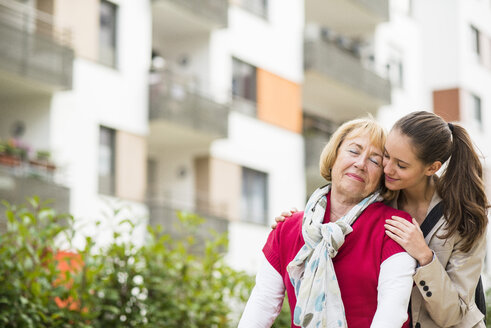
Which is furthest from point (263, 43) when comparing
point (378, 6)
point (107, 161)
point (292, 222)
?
point (292, 222)

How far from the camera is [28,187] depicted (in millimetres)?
17422

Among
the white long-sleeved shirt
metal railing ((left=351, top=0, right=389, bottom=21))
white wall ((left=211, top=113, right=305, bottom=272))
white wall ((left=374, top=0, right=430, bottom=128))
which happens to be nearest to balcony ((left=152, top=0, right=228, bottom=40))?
white wall ((left=211, top=113, right=305, bottom=272))

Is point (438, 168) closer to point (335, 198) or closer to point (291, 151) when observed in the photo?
point (335, 198)

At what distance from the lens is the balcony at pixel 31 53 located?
17641mm

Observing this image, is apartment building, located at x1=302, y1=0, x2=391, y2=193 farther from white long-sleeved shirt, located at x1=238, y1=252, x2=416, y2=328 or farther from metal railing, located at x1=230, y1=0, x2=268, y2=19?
white long-sleeved shirt, located at x1=238, y1=252, x2=416, y2=328

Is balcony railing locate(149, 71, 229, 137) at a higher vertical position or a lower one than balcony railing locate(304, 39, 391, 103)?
lower

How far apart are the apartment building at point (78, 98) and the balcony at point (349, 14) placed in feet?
30.2

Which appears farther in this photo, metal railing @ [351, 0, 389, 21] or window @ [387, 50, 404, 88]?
window @ [387, 50, 404, 88]

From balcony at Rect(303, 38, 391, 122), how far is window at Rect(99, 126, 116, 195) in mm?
8778

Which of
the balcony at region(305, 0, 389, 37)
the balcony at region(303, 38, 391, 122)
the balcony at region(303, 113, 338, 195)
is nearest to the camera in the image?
the balcony at region(303, 113, 338, 195)

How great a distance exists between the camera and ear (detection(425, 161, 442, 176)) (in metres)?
4.80

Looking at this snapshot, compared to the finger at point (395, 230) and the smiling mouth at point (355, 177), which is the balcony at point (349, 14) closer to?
the smiling mouth at point (355, 177)

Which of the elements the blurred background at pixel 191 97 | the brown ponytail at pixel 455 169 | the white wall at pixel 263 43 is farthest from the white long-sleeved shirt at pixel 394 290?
the white wall at pixel 263 43

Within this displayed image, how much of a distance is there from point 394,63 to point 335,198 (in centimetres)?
2877
